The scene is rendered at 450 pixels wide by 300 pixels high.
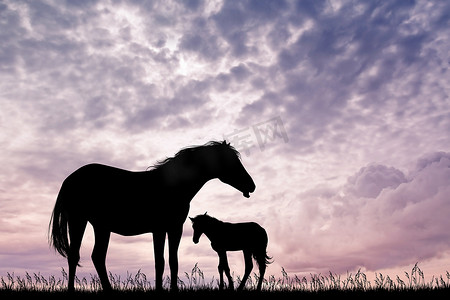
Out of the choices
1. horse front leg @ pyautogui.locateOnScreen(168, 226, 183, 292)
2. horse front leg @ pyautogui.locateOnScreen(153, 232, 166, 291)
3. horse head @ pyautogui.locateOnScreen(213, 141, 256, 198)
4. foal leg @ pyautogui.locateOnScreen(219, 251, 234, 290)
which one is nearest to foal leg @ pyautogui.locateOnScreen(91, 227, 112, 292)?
horse front leg @ pyautogui.locateOnScreen(153, 232, 166, 291)

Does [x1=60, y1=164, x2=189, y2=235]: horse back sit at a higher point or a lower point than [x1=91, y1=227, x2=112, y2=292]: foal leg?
higher

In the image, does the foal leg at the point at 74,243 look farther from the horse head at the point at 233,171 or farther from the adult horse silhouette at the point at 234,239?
the adult horse silhouette at the point at 234,239

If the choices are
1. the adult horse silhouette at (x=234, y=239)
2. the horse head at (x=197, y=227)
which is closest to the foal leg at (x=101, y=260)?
the adult horse silhouette at (x=234, y=239)

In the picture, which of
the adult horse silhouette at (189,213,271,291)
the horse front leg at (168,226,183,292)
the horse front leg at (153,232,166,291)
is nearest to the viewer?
the horse front leg at (153,232,166,291)

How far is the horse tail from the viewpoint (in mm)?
10656

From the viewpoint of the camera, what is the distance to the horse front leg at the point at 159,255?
9.40 meters

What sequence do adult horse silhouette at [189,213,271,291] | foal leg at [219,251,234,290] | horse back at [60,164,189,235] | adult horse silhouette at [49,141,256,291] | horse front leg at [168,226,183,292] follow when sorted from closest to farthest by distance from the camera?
horse front leg at [168,226,183,292], adult horse silhouette at [49,141,256,291], horse back at [60,164,189,235], foal leg at [219,251,234,290], adult horse silhouette at [189,213,271,291]

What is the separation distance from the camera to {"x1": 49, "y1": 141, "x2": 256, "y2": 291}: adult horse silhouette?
977cm

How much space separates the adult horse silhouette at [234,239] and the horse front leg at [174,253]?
10.0 feet

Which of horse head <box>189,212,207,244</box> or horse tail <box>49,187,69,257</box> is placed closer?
horse tail <box>49,187,69,257</box>

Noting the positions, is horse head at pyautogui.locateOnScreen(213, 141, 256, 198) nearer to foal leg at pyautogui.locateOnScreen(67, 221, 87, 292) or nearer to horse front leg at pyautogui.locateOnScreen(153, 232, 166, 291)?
horse front leg at pyautogui.locateOnScreen(153, 232, 166, 291)

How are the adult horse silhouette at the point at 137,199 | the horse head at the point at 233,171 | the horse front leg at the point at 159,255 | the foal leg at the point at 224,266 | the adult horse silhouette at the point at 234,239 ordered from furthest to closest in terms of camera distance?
the adult horse silhouette at the point at 234,239
the foal leg at the point at 224,266
the horse head at the point at 233,171
the adult horse silhouette at the point at 137,199
the horse front leg at the point at 159,255

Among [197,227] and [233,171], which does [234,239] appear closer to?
[197,227]

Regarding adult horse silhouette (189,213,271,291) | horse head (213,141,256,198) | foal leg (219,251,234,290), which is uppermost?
horse head (213,141,256,198)
